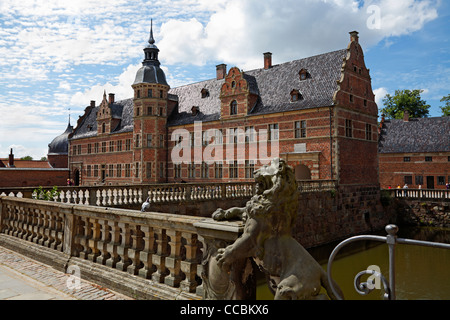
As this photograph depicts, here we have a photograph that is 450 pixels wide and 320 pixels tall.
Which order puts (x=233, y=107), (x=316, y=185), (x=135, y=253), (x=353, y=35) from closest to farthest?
(x=135, y=253) < (x=316, y=185) < (x=353, y=35) < (x=233, y=107)

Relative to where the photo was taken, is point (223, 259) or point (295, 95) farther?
point (295, 95)

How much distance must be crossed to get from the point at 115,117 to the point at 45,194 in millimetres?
28264

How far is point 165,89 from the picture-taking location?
32469 mm

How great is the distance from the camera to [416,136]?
35.6m

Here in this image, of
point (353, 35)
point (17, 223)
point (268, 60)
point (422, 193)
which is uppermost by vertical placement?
point (353, 35)

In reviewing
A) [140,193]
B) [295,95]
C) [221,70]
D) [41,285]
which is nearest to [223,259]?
[41,285]

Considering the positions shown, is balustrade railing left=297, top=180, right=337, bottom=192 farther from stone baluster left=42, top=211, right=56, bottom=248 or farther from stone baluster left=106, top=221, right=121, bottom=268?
stone baluster left=106, top=221, right=121, bottom=268

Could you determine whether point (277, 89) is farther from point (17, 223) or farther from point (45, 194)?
point (17, 223)

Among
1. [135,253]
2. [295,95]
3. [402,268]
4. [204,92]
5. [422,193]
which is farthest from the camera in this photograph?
[204,92]

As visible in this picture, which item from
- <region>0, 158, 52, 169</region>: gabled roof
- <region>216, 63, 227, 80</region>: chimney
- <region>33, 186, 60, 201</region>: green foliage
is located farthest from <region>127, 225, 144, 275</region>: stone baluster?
<region>0, 158, 52, 169</region>: gabled roof

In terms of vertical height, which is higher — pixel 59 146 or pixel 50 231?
pixel 59 146
